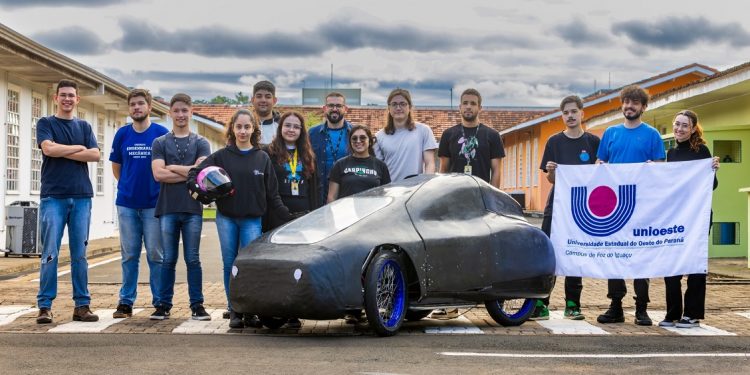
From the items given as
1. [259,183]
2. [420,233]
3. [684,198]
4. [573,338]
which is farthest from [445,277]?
[684,198]

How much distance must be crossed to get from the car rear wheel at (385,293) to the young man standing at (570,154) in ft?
7.17

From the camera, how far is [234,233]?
1110 cm

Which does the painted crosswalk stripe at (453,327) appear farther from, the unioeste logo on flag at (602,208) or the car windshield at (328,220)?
the unioeste logo on flag at (602,208)

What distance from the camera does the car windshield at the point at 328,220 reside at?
390 inches

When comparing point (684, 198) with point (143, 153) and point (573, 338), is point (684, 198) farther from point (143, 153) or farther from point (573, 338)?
point (143, 153)

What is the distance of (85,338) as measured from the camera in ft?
31.6

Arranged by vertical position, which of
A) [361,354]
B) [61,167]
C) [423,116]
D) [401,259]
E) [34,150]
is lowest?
[361,354]

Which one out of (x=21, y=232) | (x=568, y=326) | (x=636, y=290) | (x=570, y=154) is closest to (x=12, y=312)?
(x=568, y=326)

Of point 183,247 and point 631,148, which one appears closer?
point 183,247

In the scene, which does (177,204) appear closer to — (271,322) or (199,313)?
(199,313)

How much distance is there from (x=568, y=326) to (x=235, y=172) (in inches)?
134

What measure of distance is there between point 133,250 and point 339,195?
208 centimetres

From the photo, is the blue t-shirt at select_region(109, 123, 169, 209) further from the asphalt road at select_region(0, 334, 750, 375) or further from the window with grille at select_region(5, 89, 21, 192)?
the window with grille at select_region(5, 89, 21, 192)

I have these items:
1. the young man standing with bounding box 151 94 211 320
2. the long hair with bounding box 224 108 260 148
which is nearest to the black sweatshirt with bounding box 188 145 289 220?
the long hair with bounding box 224 108 260 148
